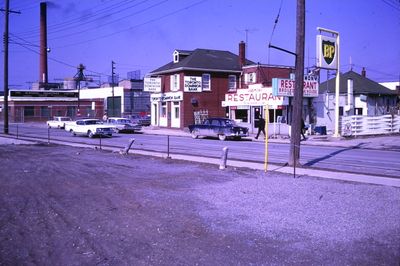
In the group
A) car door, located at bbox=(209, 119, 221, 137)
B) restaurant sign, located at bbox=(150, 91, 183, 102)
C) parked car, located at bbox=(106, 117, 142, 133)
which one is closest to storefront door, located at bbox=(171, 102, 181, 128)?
restaurant sign, located at bbox=(150, 91, 183, 102)

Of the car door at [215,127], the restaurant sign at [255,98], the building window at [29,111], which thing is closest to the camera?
the car door at [215,127]

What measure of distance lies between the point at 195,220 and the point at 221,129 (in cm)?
2472

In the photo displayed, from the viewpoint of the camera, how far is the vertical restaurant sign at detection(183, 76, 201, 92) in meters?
46.3

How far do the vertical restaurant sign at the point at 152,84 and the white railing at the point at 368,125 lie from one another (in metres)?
22.6

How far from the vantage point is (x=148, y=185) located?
1192cm

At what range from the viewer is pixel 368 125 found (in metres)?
34.3

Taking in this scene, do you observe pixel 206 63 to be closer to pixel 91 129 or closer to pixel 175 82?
pixel 175 82

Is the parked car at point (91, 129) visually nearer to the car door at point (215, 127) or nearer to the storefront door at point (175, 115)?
the car door at point (215, 127)

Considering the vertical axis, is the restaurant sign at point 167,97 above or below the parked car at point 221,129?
above

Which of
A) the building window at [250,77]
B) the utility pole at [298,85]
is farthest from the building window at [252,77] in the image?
the utility pole at [298,85]

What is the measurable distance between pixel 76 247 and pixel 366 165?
42.3 feet

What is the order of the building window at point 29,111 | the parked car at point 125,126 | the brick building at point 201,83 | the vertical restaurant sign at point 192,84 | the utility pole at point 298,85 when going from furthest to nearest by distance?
the building window at point 29,111
the brick building at point 201,83
the vertical restaurant sign at point 192,84
the parked car at point 125,126
the utility pole at point 298,85

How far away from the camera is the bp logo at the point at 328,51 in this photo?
103 feet

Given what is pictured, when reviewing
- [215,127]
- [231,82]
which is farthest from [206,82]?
[215,127]
